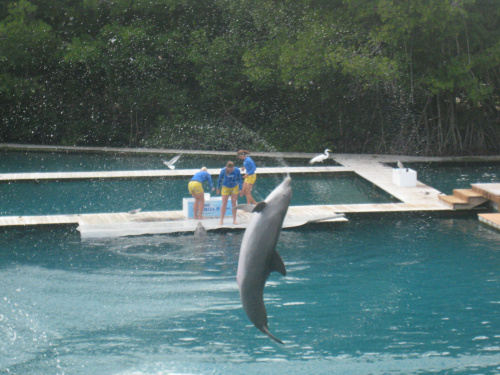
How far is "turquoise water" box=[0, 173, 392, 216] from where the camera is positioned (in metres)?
16.6

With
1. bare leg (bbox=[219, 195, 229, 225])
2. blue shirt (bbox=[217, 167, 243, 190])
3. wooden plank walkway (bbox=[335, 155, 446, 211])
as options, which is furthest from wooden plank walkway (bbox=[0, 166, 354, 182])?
blue shirt (bbox=[217, 167, 243, 190])

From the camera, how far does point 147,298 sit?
1040cm

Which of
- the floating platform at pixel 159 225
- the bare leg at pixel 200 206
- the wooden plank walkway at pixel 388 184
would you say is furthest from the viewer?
the wooden plank walkway at pixel 388 184

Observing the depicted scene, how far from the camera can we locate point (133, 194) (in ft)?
59.2

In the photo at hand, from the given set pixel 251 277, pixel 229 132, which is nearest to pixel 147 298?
pixel 251 277

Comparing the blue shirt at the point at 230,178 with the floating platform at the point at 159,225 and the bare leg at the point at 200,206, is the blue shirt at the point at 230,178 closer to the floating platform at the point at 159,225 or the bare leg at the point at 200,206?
the bare leg at the point at 200,206

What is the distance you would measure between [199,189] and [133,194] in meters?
4.72

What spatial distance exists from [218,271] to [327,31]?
12.8 meters

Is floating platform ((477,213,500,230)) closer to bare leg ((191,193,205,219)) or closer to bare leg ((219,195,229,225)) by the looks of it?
bare leg ((219,195,229,225))

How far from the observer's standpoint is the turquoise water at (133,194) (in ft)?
54.4

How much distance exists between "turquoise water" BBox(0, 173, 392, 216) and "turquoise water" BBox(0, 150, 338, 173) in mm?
2666

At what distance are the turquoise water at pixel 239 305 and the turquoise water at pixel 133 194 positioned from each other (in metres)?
2.64

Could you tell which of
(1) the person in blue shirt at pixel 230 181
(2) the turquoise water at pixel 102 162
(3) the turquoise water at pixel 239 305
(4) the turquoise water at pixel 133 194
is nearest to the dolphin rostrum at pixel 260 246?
(3) the turquoise water at pixel 239 305

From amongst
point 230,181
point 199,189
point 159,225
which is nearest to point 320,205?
point 230,181
